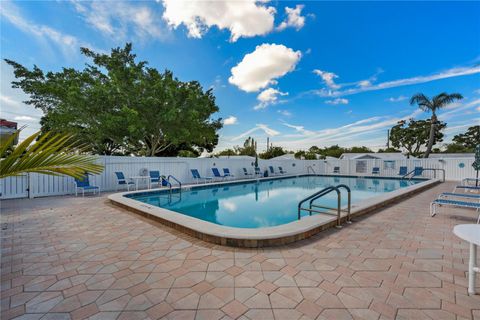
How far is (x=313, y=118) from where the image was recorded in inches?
969

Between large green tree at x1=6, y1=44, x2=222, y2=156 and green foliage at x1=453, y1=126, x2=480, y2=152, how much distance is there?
44.8 m

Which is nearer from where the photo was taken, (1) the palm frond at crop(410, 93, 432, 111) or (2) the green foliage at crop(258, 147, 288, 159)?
(1) the palm frond at crop(410, 93, 432, 111)

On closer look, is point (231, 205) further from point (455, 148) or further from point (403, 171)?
point (455, 148)

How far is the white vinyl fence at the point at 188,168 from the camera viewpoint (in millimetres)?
7934

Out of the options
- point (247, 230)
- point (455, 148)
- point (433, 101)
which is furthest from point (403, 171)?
point (455, 148)

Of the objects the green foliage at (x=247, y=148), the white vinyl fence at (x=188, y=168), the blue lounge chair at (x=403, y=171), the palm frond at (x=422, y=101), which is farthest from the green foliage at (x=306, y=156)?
the blue lounge chair at (x=403, y=171)

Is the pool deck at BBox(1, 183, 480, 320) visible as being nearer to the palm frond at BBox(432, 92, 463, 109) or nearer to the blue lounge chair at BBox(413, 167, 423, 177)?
the blue lounge chair at BBox(413, 167, 423, 177)

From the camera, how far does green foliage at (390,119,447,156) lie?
3152 cm

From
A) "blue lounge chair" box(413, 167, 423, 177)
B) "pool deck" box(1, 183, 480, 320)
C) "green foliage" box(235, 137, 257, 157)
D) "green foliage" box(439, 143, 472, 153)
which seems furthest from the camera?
"green foliage" box(235, 137, 257, 157)

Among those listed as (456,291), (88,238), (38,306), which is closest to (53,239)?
(88,238)

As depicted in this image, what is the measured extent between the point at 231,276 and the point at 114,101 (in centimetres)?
1377

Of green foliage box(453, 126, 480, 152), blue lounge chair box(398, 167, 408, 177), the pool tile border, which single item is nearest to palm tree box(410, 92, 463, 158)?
blue lounge chair box(398, 167, 408, 177)

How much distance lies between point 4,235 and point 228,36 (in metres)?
11.7

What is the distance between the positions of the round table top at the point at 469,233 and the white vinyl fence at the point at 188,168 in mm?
6047
